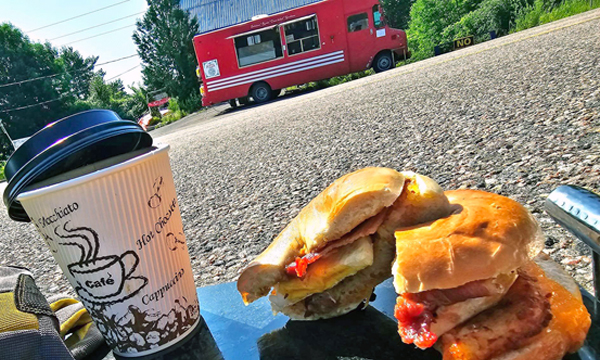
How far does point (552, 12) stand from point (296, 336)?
18.2 m

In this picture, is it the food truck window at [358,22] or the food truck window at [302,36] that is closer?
the food truck window at [358,22]

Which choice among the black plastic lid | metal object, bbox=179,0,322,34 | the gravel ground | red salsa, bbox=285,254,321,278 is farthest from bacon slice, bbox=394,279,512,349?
metal object, bbox=179,0,322,34

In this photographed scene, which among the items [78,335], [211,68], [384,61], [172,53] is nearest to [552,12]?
[384,61]

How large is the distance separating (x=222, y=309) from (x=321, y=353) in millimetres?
429

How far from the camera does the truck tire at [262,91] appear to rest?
14883 mm

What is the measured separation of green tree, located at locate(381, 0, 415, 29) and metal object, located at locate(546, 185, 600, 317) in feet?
165

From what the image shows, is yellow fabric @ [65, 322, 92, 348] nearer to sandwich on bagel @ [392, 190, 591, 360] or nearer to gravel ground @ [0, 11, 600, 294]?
gravel ground @ [0, 11, 600, 294]

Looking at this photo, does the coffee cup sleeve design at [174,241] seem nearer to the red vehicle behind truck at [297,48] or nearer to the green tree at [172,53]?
the red vehicle behind truck at [297,48]

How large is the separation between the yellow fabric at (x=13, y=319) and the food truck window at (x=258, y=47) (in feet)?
47.8

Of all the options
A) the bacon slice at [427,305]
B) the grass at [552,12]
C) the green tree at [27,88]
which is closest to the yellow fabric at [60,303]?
the bacon slice at [427,305]

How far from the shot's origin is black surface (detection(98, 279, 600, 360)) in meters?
0.87

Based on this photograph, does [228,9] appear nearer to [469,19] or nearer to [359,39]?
[469,19]

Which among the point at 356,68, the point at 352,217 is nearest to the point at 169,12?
the point at 356,68

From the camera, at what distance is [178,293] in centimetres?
105
